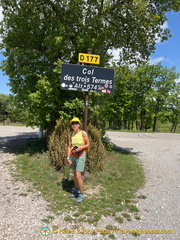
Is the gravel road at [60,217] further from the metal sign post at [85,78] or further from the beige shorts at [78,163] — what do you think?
the metal sign post at [85,78]

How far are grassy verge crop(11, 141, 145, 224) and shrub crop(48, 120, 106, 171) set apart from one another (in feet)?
0.99

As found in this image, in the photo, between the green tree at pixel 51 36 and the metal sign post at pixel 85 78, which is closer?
the metal sign post at pixel 85 78

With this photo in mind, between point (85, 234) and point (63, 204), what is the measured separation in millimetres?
1143

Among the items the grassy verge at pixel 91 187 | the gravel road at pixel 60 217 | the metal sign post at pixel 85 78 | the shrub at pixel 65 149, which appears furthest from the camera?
the shrub at pixel 65 149

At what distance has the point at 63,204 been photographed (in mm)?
4273

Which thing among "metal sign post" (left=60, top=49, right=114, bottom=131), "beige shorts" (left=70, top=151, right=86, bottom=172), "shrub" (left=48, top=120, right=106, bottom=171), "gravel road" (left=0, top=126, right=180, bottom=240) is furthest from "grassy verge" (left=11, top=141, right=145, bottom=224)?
"metal sign post" (left=60, top=49, right=114, bottom=131)

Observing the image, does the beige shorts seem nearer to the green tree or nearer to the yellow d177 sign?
the yellow d177 sign

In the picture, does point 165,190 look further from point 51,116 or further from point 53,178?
point 51,116

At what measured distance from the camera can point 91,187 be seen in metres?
5.42

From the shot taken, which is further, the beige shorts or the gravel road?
the beige shorts

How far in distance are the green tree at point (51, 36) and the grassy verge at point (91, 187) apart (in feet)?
6.99

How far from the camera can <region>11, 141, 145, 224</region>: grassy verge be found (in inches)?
159

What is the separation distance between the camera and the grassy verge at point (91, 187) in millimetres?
4031

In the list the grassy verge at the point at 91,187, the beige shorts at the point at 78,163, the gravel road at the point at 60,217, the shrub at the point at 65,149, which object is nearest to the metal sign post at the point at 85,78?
the beige shorts at the point at 78,163
